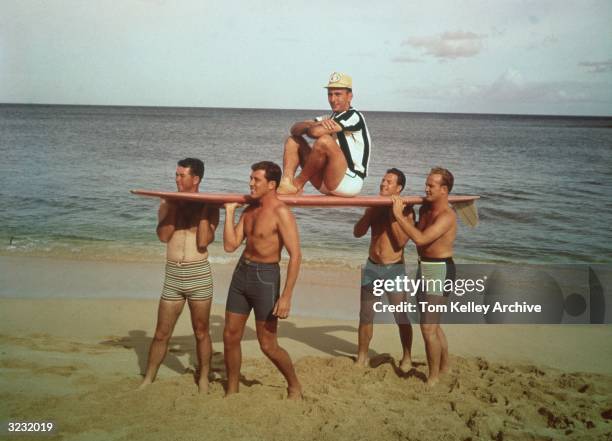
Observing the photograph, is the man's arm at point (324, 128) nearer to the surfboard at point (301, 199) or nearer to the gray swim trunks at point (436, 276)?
Result: the surfboard at point (301, 199)

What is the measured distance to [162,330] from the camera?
482 centimetres

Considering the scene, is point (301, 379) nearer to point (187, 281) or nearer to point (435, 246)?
point (187, 281)

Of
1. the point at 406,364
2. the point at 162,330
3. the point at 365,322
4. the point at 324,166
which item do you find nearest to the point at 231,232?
the point at 162,330

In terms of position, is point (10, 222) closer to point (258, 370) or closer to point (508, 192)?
point (258, 370)

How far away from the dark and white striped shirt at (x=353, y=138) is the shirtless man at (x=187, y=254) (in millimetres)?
1302

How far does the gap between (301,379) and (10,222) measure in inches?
458

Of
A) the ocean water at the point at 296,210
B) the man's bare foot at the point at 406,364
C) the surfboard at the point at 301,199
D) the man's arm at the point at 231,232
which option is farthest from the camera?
the ocean water at the point at 296,210

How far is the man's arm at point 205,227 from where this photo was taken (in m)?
4.71

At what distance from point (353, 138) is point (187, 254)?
1833mm

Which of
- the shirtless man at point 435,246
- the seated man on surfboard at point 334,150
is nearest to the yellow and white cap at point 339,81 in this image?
the seated man on surfboard at point 334,150

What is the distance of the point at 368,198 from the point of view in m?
4.98

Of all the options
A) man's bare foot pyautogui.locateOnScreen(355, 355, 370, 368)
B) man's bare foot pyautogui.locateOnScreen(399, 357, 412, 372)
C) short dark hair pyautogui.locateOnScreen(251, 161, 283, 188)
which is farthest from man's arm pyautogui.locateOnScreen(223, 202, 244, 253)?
man's bare foot pyautogui.locateOnScreen(399, 357, 412, 372)

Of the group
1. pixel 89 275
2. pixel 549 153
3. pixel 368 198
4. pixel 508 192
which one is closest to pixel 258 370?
pixel 368 198

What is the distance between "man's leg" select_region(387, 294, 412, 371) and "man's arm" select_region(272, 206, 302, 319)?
1.54 metres
